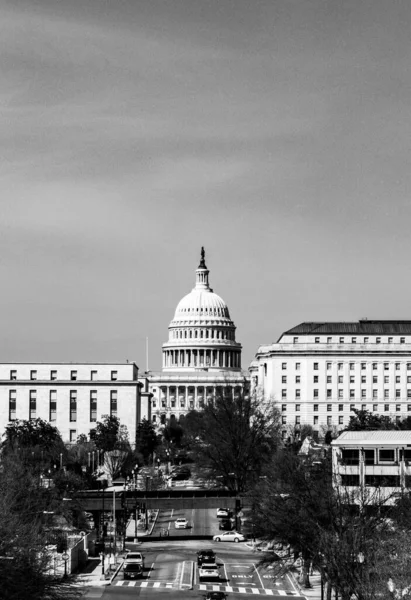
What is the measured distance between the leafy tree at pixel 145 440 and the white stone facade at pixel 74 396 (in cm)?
111

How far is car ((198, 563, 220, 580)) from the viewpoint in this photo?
77500mm

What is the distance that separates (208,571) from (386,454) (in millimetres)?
11997

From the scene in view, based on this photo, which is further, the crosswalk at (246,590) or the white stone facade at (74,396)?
the white stone facade at (74,396)

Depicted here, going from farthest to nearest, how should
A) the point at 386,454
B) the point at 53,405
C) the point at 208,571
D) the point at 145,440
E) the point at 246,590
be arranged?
the point at 53,405 < the point at 145,440 < the point at 386,454 < the point at 208,571 < the point at 246,590

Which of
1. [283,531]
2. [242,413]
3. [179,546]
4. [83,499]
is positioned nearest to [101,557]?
[179,546]

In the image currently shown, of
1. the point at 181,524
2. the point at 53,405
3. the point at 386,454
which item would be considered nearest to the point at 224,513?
the point at 181,524

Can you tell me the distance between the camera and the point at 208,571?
78.1m

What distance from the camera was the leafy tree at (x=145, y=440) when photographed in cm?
17543

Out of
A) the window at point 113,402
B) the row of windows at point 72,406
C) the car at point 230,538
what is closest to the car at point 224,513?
the car at point 230,538

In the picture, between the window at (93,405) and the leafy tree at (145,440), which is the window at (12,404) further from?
the leafy tree at (145,440)

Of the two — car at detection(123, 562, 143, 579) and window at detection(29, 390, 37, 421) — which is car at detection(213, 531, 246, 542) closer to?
car at detection(123, 562, 143, 579)

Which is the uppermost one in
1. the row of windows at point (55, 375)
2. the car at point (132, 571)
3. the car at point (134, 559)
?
the row of windows at point (55, 375)

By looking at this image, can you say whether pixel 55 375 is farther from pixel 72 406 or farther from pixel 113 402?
pixel 113 402

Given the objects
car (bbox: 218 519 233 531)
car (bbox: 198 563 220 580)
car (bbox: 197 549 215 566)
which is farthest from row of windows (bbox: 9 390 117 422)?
car (bbox: 198 563 220 580)
